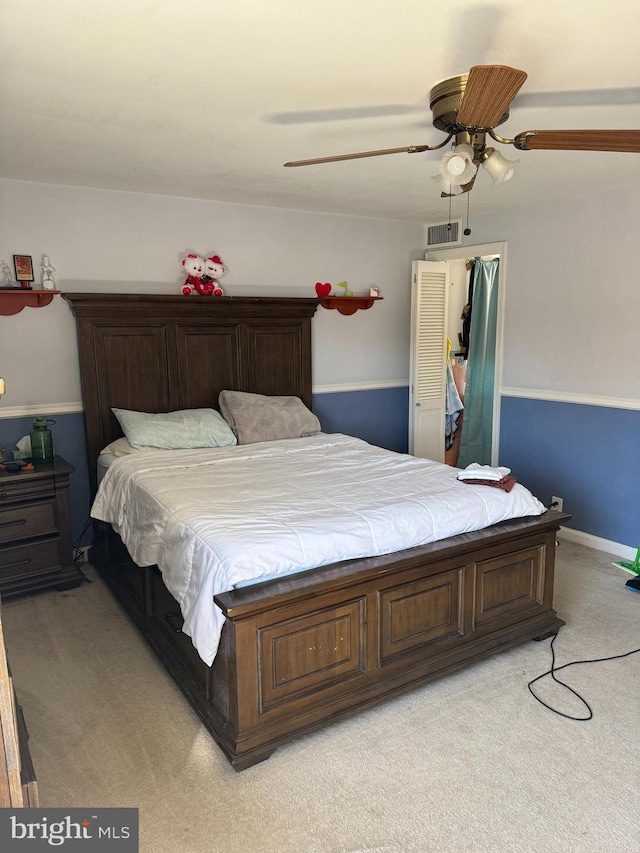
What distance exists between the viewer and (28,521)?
328 centimetres

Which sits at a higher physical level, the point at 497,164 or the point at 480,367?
the point at 497,164

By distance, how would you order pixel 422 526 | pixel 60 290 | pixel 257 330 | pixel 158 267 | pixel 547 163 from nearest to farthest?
pixel 422 526, pixel 547 163, pixel 60 290, pixel 158 267, pixel 257 330

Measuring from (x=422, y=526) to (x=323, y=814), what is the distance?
3.61ft

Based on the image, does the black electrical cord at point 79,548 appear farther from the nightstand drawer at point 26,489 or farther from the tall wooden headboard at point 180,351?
the nightstand drawer at point 26,489

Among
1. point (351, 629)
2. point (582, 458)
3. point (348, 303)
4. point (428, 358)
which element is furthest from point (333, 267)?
point (351, 629)

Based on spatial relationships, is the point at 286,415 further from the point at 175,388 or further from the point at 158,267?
the point at 158,267

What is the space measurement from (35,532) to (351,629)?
2.02 metres

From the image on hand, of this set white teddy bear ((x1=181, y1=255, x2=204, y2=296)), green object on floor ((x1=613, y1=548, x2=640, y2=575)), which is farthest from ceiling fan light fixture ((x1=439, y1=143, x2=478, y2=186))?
green object on floor ((x1=613, y1=548, x2=640, y2=575))

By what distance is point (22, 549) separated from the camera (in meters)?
3.29

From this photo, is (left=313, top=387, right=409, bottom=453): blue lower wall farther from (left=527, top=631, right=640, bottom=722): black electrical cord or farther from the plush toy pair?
(left=527, top=631, right=640, bottom=722): black electrical cord

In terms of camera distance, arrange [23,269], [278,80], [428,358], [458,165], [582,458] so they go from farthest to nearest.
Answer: [428,358] → [582,458] → [23,269] → [278,80] → [458,165]

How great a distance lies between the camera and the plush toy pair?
3.99m

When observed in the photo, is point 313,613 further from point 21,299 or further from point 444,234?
point 444,234

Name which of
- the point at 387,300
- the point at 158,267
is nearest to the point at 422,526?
the point at 158,267
